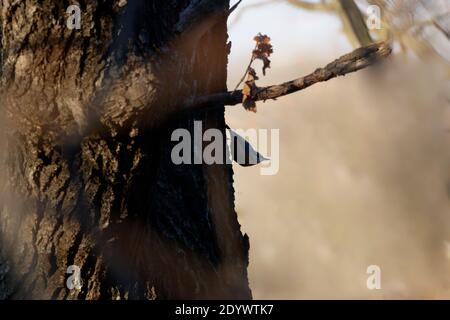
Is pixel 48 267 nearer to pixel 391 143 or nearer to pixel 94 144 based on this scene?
pixel 94 144

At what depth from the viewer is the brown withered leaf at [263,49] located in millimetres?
2127

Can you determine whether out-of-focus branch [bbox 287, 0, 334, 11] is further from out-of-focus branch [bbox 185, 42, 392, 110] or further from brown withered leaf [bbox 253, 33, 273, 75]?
out-of-focus branch [bbox 185, 42, 392, 110]

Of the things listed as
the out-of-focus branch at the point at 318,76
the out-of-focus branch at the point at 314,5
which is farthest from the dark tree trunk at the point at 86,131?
the out-of-focus branch at the point at 314,5

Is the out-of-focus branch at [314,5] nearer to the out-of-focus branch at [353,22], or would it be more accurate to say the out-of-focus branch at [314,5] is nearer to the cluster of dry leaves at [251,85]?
the out-of-focus branch at [353,22]

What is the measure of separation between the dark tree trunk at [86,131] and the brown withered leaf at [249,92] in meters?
0.18

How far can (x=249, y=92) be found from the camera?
198 centimetres

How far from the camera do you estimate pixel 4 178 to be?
2014 millimetres

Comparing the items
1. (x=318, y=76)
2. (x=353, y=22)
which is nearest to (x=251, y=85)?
(x=318, y=76)

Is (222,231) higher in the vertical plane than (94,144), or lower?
lower

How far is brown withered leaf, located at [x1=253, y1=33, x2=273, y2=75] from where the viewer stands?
6.98ft

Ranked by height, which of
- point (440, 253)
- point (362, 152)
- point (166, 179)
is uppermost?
point (362, 152)

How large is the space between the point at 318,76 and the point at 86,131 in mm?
654
